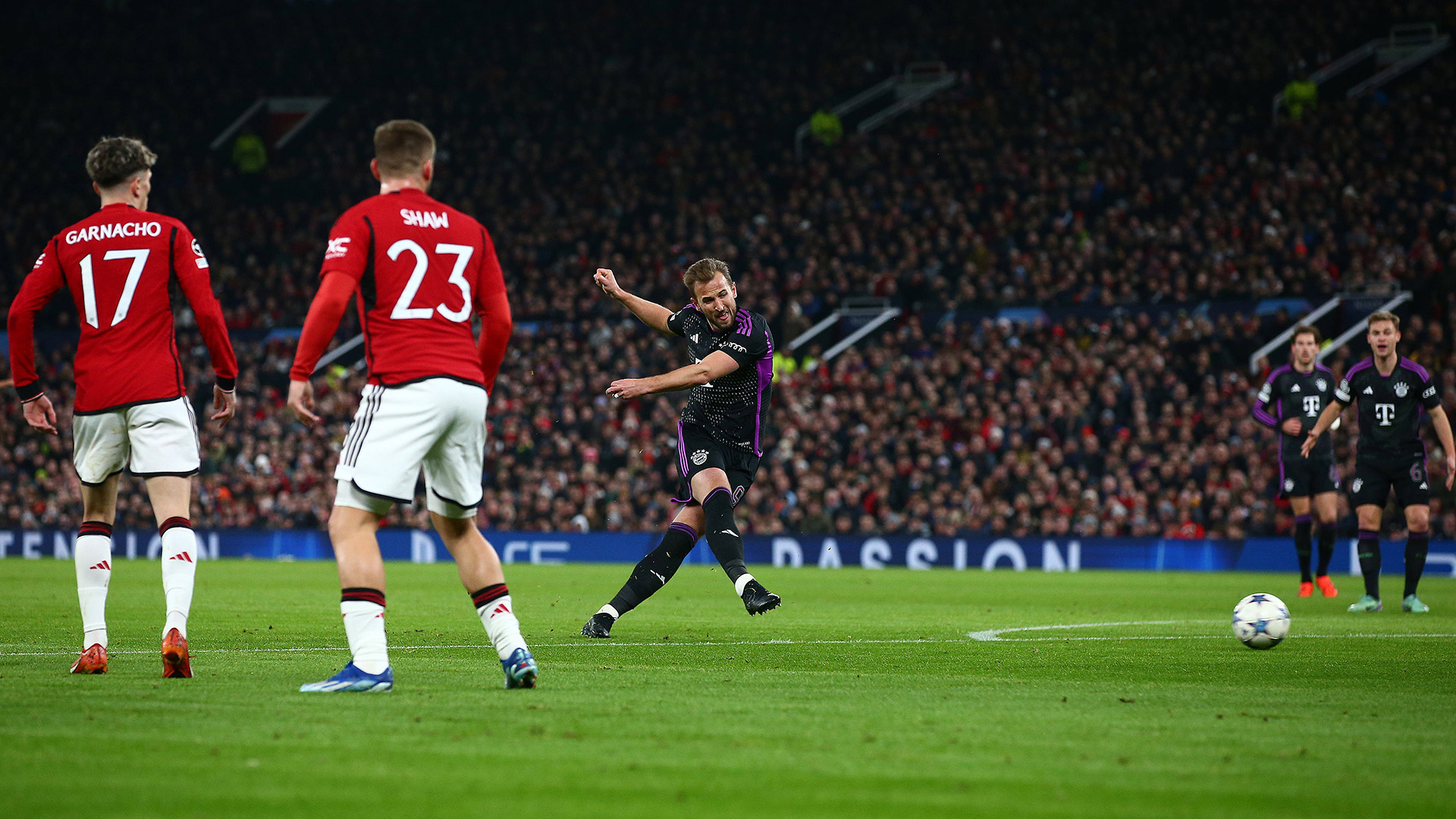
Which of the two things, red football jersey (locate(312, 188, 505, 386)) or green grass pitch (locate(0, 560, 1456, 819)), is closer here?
green grass pitch (locate(0, 560, 1456, 819))

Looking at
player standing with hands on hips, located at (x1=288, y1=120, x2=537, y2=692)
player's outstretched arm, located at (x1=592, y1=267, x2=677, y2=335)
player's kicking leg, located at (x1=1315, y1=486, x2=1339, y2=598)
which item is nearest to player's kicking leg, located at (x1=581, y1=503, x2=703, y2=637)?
player's outstretched arm, located at (x1=592, y1=267, x2=677, y2=335)

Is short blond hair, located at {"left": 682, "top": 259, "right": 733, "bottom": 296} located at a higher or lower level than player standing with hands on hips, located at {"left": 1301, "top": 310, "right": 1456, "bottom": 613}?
higher

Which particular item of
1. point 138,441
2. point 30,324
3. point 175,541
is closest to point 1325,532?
point 175,541

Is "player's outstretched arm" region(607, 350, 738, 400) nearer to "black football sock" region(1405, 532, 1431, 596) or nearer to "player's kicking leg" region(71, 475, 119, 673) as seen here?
"player's kicking leg" region(71, 475, 119, 673)

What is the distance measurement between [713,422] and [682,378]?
115cm

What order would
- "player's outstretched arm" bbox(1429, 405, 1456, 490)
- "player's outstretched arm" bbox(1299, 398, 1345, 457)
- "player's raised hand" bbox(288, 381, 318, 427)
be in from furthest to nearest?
1. "player's outstretched arm" bbox(1299, 398, 1345, 457)
2. "player's outstretched arm" bbox(1429, 405, 1456, 490)
3. "player's raised hand" bbox(288, 381, 318, 427)

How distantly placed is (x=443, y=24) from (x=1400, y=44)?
990 inches

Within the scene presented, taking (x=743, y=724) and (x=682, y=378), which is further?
(x=682, y=378)

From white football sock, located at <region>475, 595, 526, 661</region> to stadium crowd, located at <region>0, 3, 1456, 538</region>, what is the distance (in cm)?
1973

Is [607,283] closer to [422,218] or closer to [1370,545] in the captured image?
[422,218]

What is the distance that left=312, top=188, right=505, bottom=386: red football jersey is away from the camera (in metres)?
6.50

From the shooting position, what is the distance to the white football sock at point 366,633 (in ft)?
21.4

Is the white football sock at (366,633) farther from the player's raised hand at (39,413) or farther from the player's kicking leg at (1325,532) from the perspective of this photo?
the player's kicking leg at (1325,532)

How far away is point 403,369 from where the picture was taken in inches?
256
